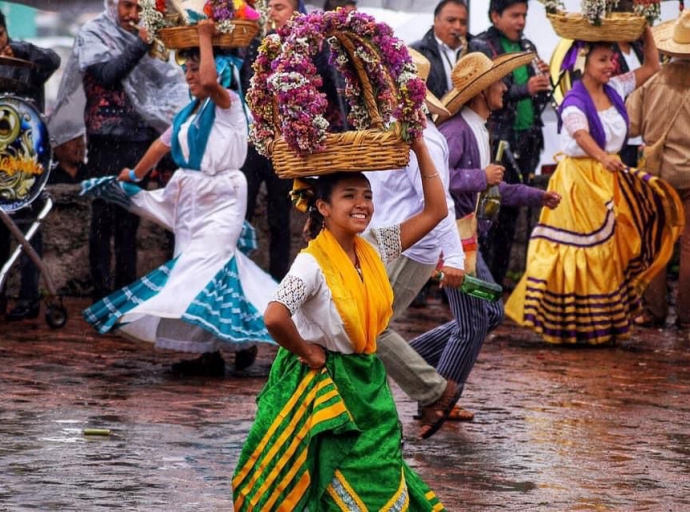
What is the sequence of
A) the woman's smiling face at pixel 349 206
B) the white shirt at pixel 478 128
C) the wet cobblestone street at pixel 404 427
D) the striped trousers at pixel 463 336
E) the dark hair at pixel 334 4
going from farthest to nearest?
1. the dark hair at pixel 334 4
2. the white shirt at pixel 478 128
3. the striped trousers at pixel 463 336
4. the wet cobblestone street at pixel 404 427
5. the woman's smiling face at pixel 349 206

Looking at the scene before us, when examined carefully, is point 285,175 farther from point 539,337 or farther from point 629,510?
point 539,337

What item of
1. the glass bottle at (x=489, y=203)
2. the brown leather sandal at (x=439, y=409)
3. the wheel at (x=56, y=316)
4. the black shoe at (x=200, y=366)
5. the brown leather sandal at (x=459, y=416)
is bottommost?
the wheel at (x=56, y=316)

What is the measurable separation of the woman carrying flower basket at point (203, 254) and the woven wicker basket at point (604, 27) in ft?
8.82

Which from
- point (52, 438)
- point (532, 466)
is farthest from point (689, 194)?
point (52, 438)

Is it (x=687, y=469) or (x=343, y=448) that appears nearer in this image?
(x=343, y=448)

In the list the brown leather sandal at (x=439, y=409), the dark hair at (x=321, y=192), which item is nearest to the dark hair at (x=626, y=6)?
the brown leather sandal at (x=439, y=409)

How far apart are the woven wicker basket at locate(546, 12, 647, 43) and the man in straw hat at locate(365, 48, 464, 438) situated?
3578 millimetres

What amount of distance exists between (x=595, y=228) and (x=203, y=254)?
10.6 feet

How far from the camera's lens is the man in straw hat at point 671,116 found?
1235cm

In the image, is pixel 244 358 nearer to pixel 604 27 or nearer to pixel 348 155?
pixel 604 27

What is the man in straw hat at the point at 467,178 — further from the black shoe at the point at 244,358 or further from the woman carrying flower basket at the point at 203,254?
the black shoe at the point at 244,358

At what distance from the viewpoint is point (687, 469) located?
293 inches

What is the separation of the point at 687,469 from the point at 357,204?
2.49 metres

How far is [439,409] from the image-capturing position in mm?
8109
